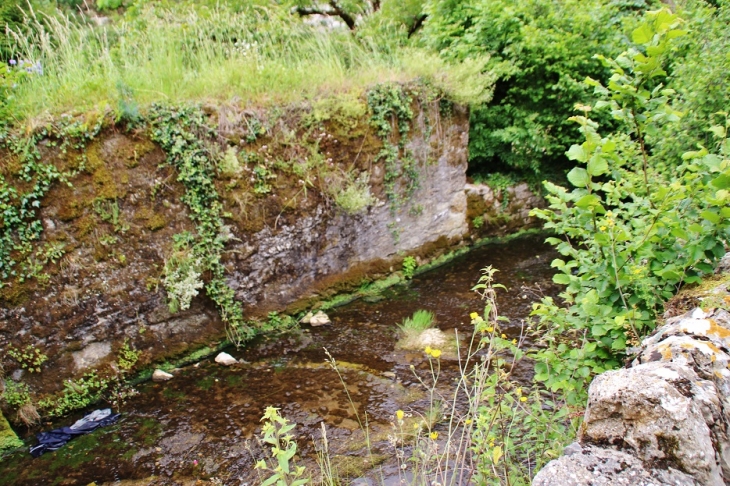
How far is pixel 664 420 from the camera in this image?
5.14 feet

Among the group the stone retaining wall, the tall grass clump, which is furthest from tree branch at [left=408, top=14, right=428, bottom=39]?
the stone retaining wall

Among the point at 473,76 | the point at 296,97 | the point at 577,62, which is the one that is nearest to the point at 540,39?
the point at 577,62

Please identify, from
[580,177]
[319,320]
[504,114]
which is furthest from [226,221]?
[504,114]

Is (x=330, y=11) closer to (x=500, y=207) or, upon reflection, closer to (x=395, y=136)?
(x=395, y=136)

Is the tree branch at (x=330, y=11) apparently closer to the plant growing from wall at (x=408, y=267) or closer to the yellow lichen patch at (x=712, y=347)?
the plant growing from wall at (x=408, y=267)

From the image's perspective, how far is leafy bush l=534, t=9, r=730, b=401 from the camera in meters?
2.19

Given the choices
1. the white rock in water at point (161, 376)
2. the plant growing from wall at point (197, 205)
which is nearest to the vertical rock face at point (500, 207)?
the plant growing from wall at point (197, 205)

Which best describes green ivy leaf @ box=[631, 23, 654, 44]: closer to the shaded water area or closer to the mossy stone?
the shaded water area

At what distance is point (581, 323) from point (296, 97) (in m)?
4.80

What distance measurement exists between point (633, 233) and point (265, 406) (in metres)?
3.49

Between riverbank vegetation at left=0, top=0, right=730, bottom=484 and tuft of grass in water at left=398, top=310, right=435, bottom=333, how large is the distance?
2.55 feet

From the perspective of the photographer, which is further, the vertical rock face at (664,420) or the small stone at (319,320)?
the small stone at (319,320)

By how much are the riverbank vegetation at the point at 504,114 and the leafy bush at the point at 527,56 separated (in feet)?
0.13

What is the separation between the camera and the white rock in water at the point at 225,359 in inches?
205
